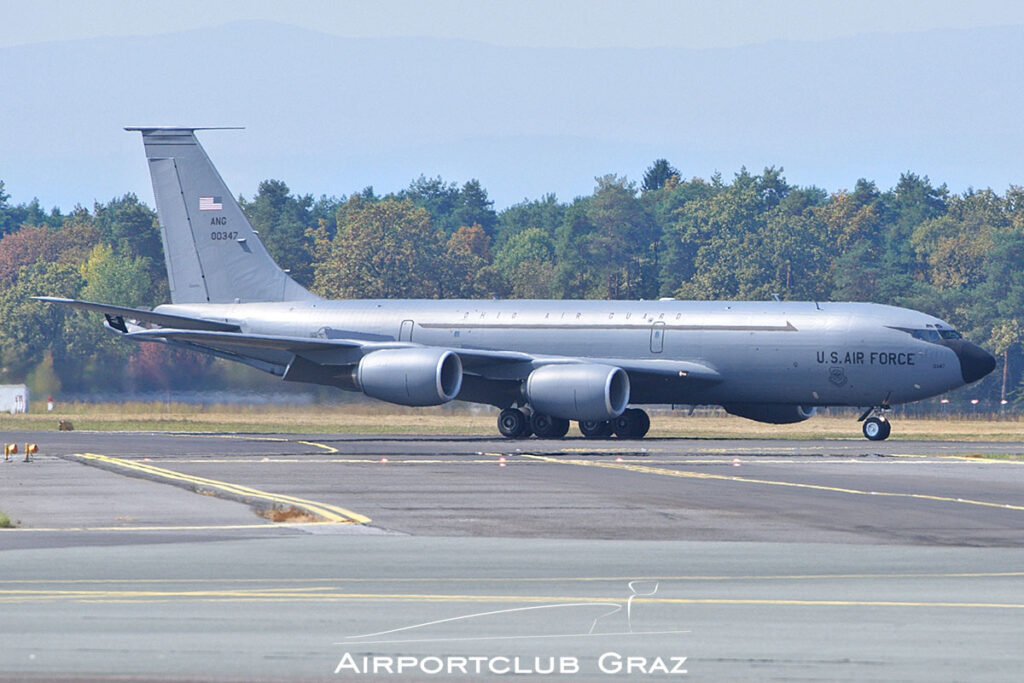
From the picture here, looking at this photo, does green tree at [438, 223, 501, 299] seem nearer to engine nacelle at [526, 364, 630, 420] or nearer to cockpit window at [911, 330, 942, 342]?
engine nacelle at [526, 364, 630, 420]

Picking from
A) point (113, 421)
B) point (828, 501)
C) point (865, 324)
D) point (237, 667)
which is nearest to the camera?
point (237, 667)

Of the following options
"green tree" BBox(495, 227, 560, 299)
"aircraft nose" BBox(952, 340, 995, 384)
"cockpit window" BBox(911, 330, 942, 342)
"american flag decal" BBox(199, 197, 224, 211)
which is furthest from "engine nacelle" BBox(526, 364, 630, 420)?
"green tree" BBox(495, 227, 560, 299)

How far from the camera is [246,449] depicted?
39562 mm

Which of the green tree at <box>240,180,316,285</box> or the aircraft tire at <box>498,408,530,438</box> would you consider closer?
the aircraft tire at <box>498,408,530,438</box>

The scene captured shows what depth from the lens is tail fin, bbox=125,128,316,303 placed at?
2153 inches

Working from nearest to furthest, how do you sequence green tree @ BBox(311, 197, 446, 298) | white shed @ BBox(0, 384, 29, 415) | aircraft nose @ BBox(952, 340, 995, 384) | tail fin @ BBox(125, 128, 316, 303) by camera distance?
1. aircraft nose @ BBox(952, 340, 995, 384)
2. tail fin @ BBox(125, 128, 316, 303)
3. white shed @ BBox(0, 384, 29, 415)
4. green tree @ BBox(311, 197, 446, 298)

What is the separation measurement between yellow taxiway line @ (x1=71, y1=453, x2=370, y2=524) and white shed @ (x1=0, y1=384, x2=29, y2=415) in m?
36.8

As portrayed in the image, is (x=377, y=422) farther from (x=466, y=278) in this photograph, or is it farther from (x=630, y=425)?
(x=466, y=278)

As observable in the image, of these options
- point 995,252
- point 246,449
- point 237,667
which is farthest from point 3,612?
point 995,252

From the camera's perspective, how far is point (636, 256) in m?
176

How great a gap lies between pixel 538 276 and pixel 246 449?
280 feet

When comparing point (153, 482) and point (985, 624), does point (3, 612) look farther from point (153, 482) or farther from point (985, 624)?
point (153, 482)

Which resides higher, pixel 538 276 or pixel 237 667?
pixel 538 276

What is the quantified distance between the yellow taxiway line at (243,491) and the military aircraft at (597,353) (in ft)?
42.1
